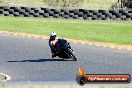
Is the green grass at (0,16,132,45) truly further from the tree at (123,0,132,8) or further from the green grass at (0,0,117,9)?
the green grass at (0,0,117,9)

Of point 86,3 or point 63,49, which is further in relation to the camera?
point 86,3

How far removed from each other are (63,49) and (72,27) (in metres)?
15.8

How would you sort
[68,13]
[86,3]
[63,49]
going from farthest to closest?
[86,3] → [68,13] → [63,49]

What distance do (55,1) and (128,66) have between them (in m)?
56.6

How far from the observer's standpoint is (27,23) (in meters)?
35.6

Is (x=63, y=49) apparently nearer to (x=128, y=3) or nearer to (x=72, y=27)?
(x=72, y=27)

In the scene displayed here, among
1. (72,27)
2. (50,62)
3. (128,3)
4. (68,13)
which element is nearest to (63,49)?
(50,62)

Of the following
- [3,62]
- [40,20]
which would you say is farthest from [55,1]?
[3,62]

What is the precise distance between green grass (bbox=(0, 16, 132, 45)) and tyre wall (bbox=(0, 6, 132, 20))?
580 mm

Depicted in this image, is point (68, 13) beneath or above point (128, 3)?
above

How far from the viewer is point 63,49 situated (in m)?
18.2

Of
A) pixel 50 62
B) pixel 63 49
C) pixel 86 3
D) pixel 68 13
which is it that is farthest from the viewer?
pixel 86 3

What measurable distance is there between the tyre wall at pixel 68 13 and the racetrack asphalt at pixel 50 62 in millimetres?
13608

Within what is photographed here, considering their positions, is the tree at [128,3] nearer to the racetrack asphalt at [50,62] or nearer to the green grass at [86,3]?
the racetrack asphalt at [50,62]
